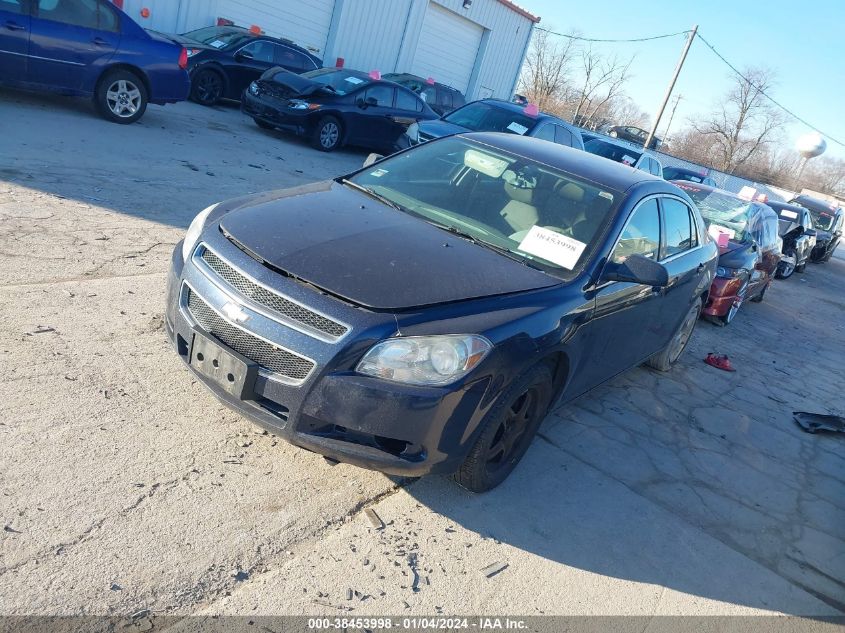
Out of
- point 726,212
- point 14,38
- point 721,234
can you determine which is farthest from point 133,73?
point 726,212

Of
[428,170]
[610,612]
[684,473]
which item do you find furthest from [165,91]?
[610,612]

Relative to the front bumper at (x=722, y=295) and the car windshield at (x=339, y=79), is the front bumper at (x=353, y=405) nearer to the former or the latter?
the front bumper at (x=722, y=295)

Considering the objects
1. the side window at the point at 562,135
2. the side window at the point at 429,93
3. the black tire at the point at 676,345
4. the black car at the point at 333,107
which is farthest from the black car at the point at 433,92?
the black tire at the point at 676,345

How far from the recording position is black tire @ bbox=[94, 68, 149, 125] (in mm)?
9234

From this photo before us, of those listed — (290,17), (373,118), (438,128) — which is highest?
(290,17)

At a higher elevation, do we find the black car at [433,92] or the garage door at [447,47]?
the garage door at [447,47]

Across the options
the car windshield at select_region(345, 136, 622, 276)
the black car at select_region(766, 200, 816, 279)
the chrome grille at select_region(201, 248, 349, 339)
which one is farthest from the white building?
the chrome grille at select_region(201, 248, 349, 339)

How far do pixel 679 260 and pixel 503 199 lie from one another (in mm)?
1785

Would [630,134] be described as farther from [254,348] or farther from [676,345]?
[254,348]

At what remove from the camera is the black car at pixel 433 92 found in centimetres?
1695

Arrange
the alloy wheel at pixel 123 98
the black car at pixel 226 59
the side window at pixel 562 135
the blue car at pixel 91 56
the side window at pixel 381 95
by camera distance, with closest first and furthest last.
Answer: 1. the blue car at pixel 91 56
2. the alloy wheel at pixel 123 98
3. the side window at pixel 562 135
4. the side window at pixel 381 95
5. the black car at pixel 226 59

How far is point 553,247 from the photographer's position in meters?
3.86

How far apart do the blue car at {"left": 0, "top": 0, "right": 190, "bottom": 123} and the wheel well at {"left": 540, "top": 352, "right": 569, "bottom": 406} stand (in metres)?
7.90

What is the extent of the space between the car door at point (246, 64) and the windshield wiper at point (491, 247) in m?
11.3
